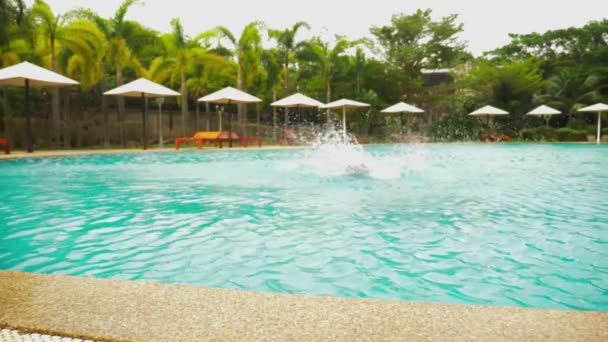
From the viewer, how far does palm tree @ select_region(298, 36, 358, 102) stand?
29.9m

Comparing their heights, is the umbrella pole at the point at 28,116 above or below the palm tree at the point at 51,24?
below

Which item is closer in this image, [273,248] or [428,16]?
[273,248]

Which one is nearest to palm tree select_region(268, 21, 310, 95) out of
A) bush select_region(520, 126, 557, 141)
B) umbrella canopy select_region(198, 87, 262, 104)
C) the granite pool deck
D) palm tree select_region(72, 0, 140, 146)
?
umbrella canopy select_region(198, 87, 262, 104)

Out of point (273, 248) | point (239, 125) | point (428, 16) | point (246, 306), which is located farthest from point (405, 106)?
point (246, 306)

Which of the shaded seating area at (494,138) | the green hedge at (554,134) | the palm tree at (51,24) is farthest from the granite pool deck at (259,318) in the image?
the green hedge at (554,134)

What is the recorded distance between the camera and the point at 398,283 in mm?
3867

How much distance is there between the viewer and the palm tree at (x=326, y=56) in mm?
29938

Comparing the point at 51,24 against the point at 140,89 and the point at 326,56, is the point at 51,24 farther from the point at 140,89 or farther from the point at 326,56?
the point at 326,56

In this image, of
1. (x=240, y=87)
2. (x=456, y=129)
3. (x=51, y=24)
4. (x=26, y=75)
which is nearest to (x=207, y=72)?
(x=240, y=87)

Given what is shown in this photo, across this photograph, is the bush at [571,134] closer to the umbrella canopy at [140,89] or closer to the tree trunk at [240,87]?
the tree trunk at [240,87]

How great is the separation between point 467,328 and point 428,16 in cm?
4320

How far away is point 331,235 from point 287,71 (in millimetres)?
25208

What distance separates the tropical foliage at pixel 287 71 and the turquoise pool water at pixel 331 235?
40.6 ft

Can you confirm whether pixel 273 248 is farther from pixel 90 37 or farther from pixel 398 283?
pixel 90 37
